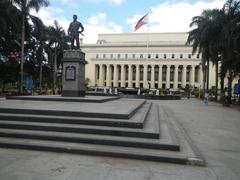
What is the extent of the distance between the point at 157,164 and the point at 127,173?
101 centimetres

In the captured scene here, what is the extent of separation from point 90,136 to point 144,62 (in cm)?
10591

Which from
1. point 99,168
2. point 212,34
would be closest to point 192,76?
point 212,34

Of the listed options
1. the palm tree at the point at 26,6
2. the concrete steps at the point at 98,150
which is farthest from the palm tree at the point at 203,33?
the concrete steps at the point at 98,150

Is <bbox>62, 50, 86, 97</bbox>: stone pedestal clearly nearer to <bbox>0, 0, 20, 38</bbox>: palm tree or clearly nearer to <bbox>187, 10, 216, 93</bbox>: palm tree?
<bbox>0, 0, 20, 38</bbox>: palm tree

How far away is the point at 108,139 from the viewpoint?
7930 mm

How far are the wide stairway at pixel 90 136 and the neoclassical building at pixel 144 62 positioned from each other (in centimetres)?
10128

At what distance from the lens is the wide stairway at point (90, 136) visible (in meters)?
7.31

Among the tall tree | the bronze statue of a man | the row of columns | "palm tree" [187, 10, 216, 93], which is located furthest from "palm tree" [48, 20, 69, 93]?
the row of columns

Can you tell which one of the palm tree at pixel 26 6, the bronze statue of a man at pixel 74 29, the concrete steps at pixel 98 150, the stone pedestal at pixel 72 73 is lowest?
the concrete steps at pixel 98 150

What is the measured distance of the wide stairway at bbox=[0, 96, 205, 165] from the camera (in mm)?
7309

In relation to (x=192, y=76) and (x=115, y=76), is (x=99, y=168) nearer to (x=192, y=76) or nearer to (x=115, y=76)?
(x=192, y=76)

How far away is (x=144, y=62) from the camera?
371 feet

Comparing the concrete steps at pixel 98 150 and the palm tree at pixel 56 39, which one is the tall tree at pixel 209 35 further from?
the concrete steps at pixel 98 150

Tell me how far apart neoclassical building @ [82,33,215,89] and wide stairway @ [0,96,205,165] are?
101 metres
